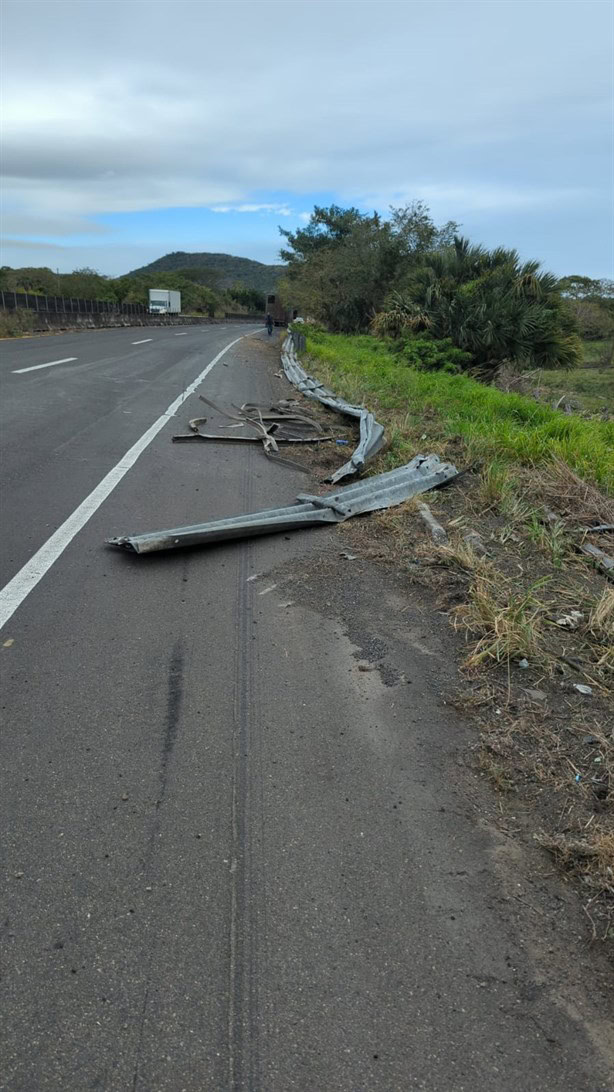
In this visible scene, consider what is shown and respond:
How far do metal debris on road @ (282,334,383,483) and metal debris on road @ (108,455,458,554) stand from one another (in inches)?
22.1

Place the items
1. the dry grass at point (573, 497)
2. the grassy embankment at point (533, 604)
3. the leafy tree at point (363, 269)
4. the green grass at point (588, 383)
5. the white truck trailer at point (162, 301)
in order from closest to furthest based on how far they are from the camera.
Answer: the grassy embankment at point (533, 604) → the dry grass at point (573, 497) → the green grass at point (588, 383) → the leafy tree at point (363, 269) → the white truck trailer at point (162, 301)

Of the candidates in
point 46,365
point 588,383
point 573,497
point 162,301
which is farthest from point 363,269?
point 162,301

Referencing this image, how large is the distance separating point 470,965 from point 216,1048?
85 cm

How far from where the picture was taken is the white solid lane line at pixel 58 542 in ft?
14.6

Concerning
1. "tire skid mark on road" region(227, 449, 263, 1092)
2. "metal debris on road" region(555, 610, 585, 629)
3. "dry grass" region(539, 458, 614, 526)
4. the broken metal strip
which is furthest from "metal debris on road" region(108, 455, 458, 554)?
"metal debris on road" region(555, 610, 585, 629)

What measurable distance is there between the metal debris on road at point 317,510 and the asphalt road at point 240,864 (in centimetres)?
44

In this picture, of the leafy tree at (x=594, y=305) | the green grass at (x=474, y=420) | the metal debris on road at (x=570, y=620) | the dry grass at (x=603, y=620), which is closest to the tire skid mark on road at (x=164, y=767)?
the metal debris on road at (x=570, y=620)

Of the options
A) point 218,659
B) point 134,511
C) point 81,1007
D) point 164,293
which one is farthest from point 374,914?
point 164,293

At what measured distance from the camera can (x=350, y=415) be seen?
11383 mm

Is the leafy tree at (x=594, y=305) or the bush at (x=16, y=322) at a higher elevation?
the leafy tree at (x=594, y=305)

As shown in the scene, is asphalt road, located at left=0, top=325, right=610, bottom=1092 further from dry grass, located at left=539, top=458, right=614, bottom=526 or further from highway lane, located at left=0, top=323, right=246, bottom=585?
dry grass, located at left=539, top=458, right=614, bottom=526

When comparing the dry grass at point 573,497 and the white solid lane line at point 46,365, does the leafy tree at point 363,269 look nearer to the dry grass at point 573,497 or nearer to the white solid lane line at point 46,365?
the white solid lane line at point 46,365

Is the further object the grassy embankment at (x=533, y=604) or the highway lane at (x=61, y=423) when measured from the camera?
the highway lane at (x=61, y=423)

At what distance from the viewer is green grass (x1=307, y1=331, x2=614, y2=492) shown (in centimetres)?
843
